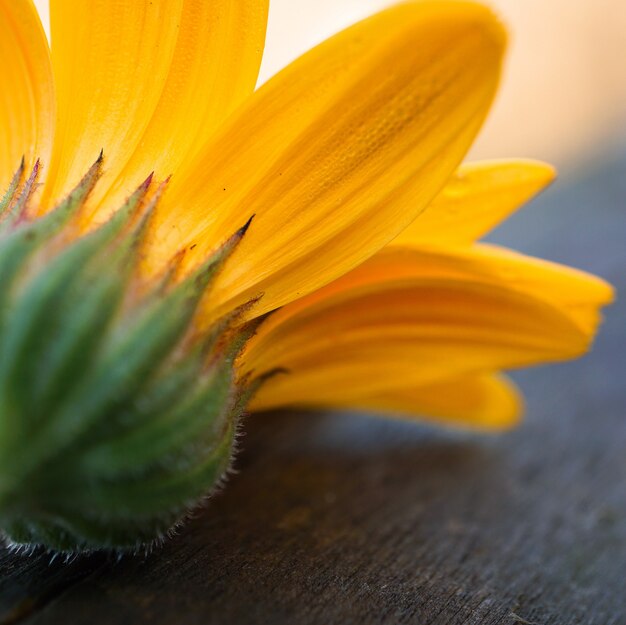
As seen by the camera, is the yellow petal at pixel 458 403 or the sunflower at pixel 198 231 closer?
the sunflower at pixel 198 231

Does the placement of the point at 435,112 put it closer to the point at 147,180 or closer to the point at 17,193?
the point at 147,180

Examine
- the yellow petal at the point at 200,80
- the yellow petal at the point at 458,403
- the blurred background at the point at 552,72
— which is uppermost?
the blurred background at the point at 552,72

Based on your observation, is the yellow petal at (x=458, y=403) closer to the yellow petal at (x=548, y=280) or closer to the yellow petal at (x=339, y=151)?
the yellow petal at (x=548, y=280)

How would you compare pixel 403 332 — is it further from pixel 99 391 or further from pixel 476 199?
pixel 99 391

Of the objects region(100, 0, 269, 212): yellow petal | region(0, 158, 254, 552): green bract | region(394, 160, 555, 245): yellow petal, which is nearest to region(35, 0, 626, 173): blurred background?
region(394, 160, 555, 245): yellow petal

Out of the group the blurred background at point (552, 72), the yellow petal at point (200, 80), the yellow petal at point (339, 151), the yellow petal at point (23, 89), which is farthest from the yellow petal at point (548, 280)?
the blurred background at point (552, 72)

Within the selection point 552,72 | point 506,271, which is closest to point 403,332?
point 506,271
